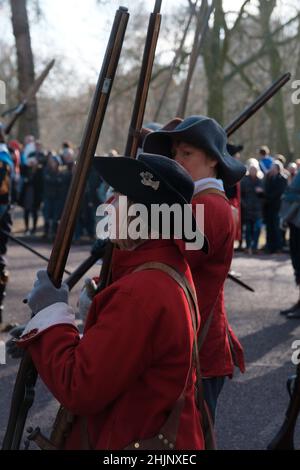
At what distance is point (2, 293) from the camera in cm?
823

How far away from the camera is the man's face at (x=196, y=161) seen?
3.51 meters

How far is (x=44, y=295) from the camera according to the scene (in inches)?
104

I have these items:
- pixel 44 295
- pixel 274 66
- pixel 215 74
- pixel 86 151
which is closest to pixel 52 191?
pixel 215 74

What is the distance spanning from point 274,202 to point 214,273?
497 inches

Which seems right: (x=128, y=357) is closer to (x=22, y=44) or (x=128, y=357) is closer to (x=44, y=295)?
(x=44, y=295)

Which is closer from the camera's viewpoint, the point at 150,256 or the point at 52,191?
the point at 150,256

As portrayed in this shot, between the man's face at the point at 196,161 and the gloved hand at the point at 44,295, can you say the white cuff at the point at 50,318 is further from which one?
the man's face at the point at 196,161

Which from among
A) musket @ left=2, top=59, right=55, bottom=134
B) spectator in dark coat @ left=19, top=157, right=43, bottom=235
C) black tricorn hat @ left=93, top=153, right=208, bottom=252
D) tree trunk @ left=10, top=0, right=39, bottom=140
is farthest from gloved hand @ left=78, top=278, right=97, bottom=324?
tree trunk @ left=10, top=0, right=39, bottom=140

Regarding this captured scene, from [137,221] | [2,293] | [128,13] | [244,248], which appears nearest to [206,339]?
[137,221]

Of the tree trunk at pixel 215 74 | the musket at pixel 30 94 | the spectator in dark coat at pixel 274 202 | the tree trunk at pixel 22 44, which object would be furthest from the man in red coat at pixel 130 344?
the tree trunk at pixel 215 74

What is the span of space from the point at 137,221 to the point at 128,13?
81 cm

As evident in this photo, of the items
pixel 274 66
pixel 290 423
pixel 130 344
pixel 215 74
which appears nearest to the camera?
pixel 130 344

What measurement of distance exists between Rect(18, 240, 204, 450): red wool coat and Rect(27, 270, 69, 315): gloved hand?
0.12 metres
